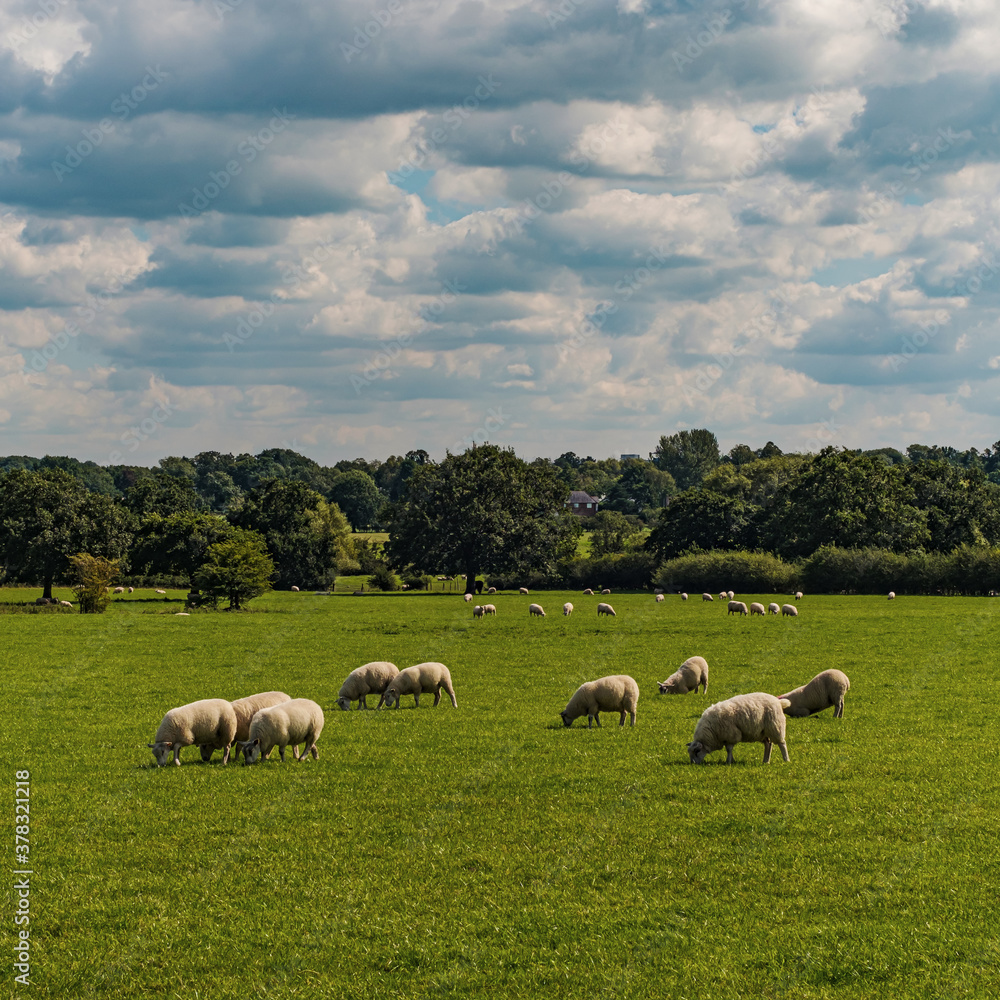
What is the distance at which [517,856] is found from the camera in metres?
12.7

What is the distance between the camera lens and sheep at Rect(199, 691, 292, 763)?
19.0 metres

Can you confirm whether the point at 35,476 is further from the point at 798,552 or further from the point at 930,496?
the point at 930,496

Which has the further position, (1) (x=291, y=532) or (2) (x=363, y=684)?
(1) (x=291, y=532)

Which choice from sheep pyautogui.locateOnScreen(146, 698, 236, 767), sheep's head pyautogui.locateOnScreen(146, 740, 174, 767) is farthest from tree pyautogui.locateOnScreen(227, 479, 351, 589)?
sheep's head pyautogui.locateOnScreen(146, 740, 174, 767)

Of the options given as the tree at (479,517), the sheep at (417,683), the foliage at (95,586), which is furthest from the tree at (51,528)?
the sheep at (417,683)

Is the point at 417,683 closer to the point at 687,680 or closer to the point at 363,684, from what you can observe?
the point at 363,684

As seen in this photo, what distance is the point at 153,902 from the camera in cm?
1133

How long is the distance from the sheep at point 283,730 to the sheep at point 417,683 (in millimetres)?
→ 6802

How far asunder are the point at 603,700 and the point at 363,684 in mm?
7013

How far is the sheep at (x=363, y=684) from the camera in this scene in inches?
1014

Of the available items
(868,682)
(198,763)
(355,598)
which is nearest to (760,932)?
(198,763)

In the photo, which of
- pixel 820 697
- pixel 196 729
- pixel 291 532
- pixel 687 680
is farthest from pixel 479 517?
pixel 196 729

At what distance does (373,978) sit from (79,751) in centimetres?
1307

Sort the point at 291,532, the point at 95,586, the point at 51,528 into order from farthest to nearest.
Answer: the point at 291,532
the point at 51,528
the point at 95,586
